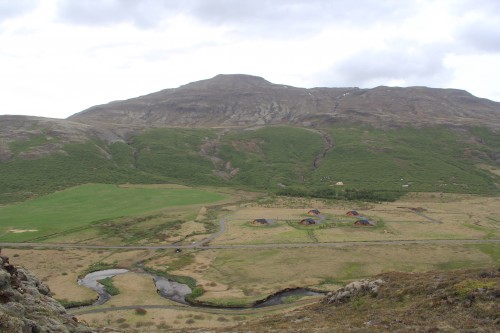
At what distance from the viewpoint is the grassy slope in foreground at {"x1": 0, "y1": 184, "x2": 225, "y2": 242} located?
10188 cm

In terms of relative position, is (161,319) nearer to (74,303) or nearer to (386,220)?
(74,303)

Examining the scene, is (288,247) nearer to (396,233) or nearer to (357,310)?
(396,233)

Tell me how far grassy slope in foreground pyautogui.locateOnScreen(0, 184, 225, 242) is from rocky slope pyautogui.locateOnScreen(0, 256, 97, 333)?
7185 centimetres

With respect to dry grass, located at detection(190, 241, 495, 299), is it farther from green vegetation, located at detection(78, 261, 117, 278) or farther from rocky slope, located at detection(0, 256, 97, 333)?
rocky slope, located at detection(0, 256, 97, 333)

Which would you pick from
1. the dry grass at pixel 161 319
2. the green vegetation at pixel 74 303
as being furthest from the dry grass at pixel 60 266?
the dry grass at pixel 161 319

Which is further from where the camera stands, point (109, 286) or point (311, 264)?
point (311, 264)

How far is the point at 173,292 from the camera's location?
62250 millimetres

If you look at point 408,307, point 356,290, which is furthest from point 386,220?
point 408,307

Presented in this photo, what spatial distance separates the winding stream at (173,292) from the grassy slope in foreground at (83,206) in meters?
33.1

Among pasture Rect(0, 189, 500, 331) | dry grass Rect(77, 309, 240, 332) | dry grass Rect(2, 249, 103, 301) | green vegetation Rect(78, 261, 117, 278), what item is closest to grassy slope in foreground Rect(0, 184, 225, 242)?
Result: pasture Rect(0, 189, 500, 331)

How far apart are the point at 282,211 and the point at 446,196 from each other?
75986mm

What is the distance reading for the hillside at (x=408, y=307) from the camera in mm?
26902

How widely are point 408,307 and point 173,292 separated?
4043 cm

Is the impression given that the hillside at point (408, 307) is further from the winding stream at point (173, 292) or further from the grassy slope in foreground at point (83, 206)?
the grassy slope in foreground at point (83, 206)
